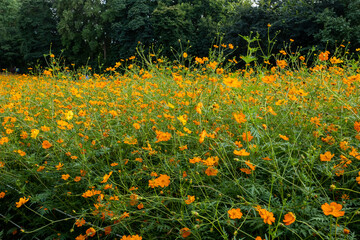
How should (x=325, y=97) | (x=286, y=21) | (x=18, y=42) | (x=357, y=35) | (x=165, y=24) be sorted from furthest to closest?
1. (x=18, y=42)
2. (x=165, y=24)
3. (x=286, y=21)
4. (x=357, y=35)
5. (x=325, y=97)

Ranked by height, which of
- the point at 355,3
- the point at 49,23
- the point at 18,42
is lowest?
the point at 18,42

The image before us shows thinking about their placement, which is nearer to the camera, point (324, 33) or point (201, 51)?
point (324, 33)

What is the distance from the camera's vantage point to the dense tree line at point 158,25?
38.9ft

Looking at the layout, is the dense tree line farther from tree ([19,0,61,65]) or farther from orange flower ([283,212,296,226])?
orange flower ([283,212,296,226])

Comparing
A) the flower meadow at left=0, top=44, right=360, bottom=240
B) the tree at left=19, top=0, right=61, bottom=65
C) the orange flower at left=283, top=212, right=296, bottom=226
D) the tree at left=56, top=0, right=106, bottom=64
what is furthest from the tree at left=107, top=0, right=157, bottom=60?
the orange flower at left=283, top=212, right=296, bottom=226

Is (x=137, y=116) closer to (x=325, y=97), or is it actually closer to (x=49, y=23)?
(x=325, y=97)

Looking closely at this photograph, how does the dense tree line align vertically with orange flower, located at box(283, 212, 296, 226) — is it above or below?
above

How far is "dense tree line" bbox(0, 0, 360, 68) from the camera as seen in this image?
38.9 feet

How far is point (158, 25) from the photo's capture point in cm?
1869

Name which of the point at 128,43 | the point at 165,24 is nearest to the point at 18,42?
the point at 128,43

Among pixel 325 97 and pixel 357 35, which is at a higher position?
pixel 357 35

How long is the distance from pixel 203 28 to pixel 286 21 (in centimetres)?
767

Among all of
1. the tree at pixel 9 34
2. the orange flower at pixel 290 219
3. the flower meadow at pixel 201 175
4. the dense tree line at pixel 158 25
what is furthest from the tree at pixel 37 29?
the orange flower at pixel 290 219

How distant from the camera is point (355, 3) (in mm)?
11195
